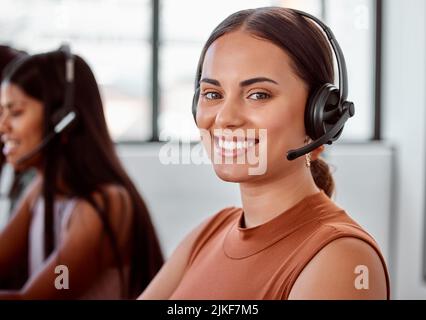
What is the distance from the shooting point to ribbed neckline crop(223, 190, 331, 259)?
812mm

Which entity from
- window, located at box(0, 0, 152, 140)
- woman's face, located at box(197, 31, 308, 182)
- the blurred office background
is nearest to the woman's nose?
woman's face, located at box(197, 31, 308, 182)

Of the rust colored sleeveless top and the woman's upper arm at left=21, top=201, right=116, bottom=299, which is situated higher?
the rust colored sleeveless top

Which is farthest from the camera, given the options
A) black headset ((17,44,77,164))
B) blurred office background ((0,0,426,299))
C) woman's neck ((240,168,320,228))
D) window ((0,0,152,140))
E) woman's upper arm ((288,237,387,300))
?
black headset ((17,44,77,164))

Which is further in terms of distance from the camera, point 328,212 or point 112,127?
point 112,127

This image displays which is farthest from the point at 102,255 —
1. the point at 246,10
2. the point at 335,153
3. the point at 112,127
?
the point at 246,10

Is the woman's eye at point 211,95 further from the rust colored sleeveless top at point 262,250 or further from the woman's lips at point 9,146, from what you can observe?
the woman's lips at point 9,146

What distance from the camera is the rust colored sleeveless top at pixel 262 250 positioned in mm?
764

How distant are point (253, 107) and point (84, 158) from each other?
1.83 ft

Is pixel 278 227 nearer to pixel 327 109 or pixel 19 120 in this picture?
pixel 327 109

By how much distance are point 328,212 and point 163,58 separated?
0.48 meters

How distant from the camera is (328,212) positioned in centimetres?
80

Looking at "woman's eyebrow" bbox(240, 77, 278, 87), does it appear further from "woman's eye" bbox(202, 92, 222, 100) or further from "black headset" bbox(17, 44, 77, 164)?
"black headset" bbox(17, 44, 77, 164)

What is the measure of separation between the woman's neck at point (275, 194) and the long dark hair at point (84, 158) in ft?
1.35

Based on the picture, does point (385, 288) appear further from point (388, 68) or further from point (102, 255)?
point (102, 255)
